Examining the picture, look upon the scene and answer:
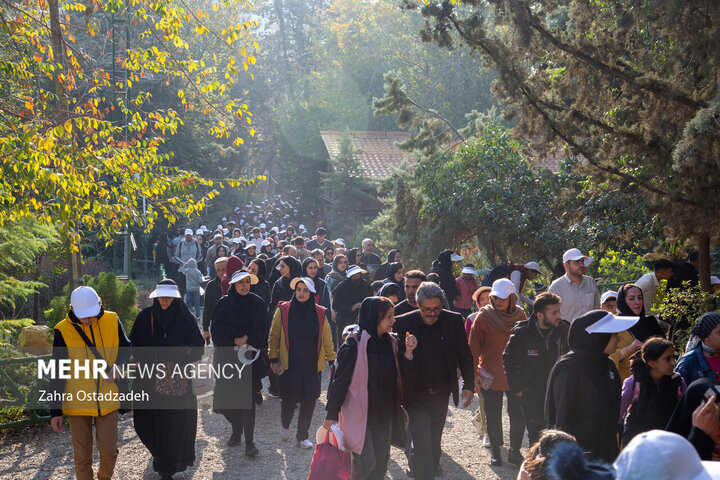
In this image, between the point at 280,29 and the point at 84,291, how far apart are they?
70.6 m

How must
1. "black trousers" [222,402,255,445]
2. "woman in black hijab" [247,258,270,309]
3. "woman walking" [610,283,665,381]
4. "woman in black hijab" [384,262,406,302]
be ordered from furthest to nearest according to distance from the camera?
1. "woman in black hijab" [384,262,406,302]
2. "woman in black hijab" [247,258,270,309]
3. "black trousers" [222,402,255,445]
4. "woman walking" [610,283,665,381]

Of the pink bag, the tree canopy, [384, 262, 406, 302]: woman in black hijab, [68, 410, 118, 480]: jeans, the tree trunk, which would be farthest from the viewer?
[384, 262, 406, 302]: woman in black hijab

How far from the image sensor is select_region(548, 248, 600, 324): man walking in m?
8.60

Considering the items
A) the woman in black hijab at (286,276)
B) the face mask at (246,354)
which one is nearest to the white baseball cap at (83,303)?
the face mask at (246,354)

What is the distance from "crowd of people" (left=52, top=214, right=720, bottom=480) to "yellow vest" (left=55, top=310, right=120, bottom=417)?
18mm

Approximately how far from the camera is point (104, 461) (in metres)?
6.52

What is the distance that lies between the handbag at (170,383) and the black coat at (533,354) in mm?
3154

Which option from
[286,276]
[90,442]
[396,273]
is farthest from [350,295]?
[90,442]

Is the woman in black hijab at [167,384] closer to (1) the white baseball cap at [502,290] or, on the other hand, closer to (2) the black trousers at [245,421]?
(2) the black trousers at [245,421]

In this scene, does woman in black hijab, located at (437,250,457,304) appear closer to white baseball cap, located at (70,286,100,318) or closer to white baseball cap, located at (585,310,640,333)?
white baseball cap, located at (70,286,100,318)

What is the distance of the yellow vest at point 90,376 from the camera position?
246 inches

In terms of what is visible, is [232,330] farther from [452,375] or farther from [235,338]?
[452,375]

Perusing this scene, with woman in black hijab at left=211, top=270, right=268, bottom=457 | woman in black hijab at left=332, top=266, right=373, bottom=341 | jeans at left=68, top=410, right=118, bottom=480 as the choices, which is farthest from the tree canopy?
jeans at left=68, top=410, right=118, bottom=480

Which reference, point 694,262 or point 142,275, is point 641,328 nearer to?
point 694,262
